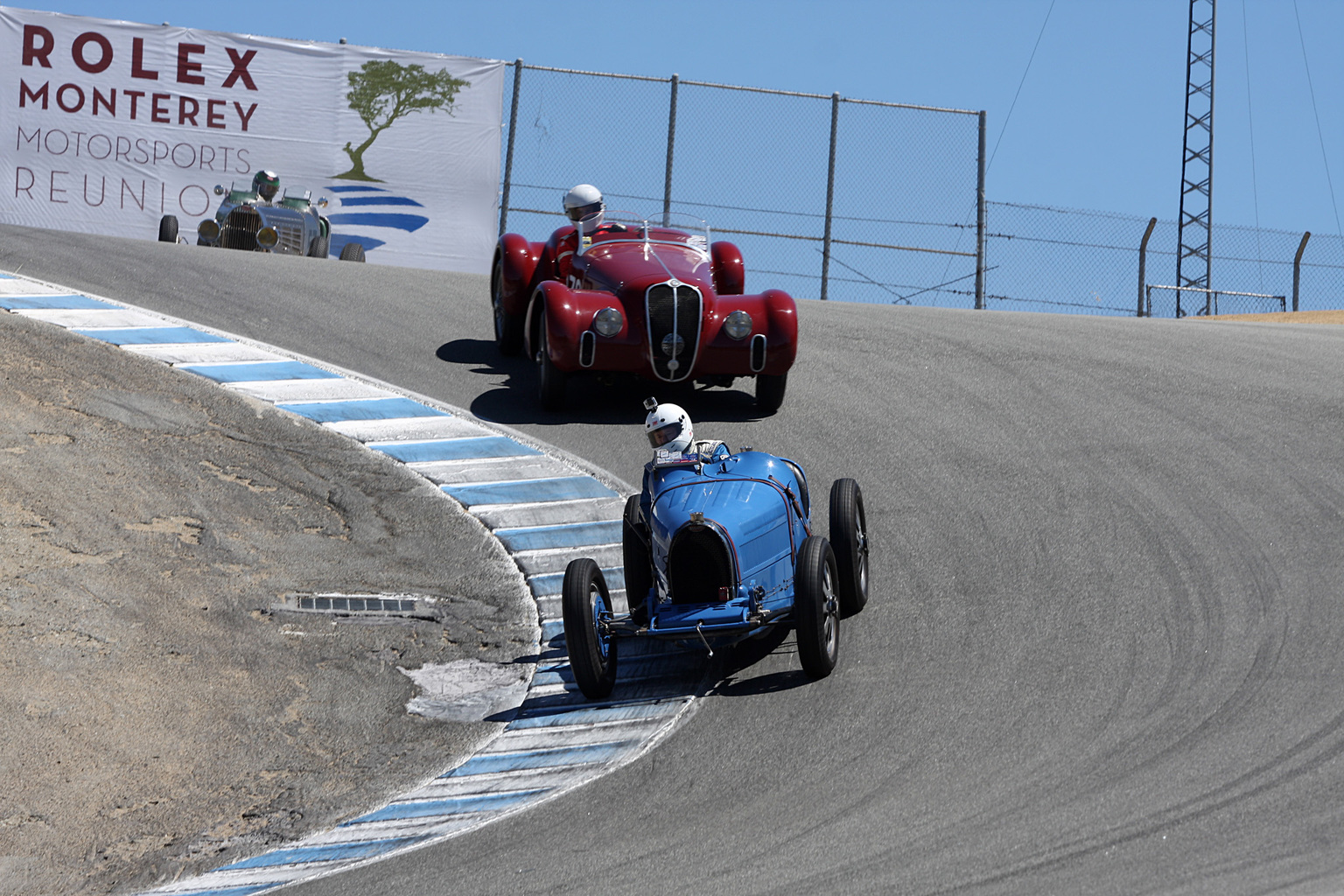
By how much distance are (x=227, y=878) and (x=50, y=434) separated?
224 inches

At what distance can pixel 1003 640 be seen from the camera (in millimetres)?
7824

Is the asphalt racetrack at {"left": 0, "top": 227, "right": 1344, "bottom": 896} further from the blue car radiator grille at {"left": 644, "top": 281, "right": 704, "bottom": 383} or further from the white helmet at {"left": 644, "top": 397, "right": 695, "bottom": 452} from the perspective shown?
the white helmet at {"left": 644, "top": 397, "right": 695, "bottom": 452}

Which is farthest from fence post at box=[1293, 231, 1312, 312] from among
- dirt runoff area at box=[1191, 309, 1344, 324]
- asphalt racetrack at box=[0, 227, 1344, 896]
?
asphalt racetrack at box=[0, 227, 1344, 896]

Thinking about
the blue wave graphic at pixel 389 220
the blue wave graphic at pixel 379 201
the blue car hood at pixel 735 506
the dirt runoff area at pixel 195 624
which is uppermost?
the blue wave graphic at pixel 379 201

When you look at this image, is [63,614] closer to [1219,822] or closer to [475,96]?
[1219,822]

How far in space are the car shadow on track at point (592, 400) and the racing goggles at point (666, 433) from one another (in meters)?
4.37

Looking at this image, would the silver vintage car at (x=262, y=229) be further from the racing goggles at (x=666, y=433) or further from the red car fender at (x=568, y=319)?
the racing goggles at (x=666, y=433)

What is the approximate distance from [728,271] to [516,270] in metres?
2.01

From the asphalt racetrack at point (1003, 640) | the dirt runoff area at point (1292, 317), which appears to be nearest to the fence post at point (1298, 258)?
the dirt runoff area at point (1292, 317)

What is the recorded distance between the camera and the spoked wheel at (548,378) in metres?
12.4

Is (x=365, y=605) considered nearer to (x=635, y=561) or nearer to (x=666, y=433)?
(x=635, y=561)

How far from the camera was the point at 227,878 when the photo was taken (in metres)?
5.82

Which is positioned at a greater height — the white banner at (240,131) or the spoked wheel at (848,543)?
the white banner at (240,131)

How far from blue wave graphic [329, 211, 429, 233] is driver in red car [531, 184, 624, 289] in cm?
807
